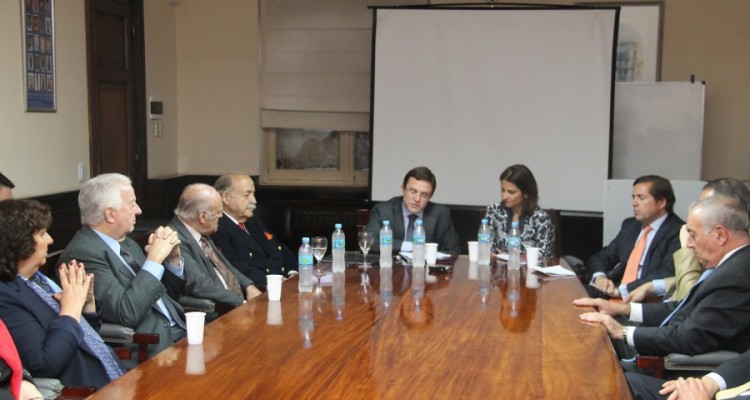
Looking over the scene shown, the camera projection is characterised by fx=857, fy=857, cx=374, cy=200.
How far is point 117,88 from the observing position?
20.6 ft

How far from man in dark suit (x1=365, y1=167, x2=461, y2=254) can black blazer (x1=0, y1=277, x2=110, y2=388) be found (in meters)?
2.39

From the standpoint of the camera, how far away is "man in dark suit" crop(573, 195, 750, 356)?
3080 millimetres

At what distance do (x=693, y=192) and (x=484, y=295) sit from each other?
277 centimetres

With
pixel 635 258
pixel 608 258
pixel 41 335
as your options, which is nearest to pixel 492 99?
pixel 608 258

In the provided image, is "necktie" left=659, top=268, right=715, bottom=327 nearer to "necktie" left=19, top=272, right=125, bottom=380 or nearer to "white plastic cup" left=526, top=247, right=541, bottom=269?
"white plastic cup" left=526, top=247, right=541, bottom=269

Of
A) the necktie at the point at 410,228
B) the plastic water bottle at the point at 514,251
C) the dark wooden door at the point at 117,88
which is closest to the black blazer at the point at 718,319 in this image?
the plastic water bottle at the point at 514,251

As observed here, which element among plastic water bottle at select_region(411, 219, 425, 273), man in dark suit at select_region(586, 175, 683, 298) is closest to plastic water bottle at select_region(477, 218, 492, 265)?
plastic water bottle at select_region(411, 219, 425, 273)

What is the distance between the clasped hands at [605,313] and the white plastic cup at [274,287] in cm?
117

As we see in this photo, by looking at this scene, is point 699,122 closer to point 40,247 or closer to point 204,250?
point 204,250

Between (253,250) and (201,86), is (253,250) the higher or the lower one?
the lower one

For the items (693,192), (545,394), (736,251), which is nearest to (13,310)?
(545,394)

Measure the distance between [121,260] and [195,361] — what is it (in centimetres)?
101

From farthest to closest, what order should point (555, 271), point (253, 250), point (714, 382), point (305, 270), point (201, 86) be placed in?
point (201, 86)
point (253, 250)
point (555, 271)
point (305, 270)
point (714, 382)

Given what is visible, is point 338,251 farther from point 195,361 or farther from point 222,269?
point 195,361
